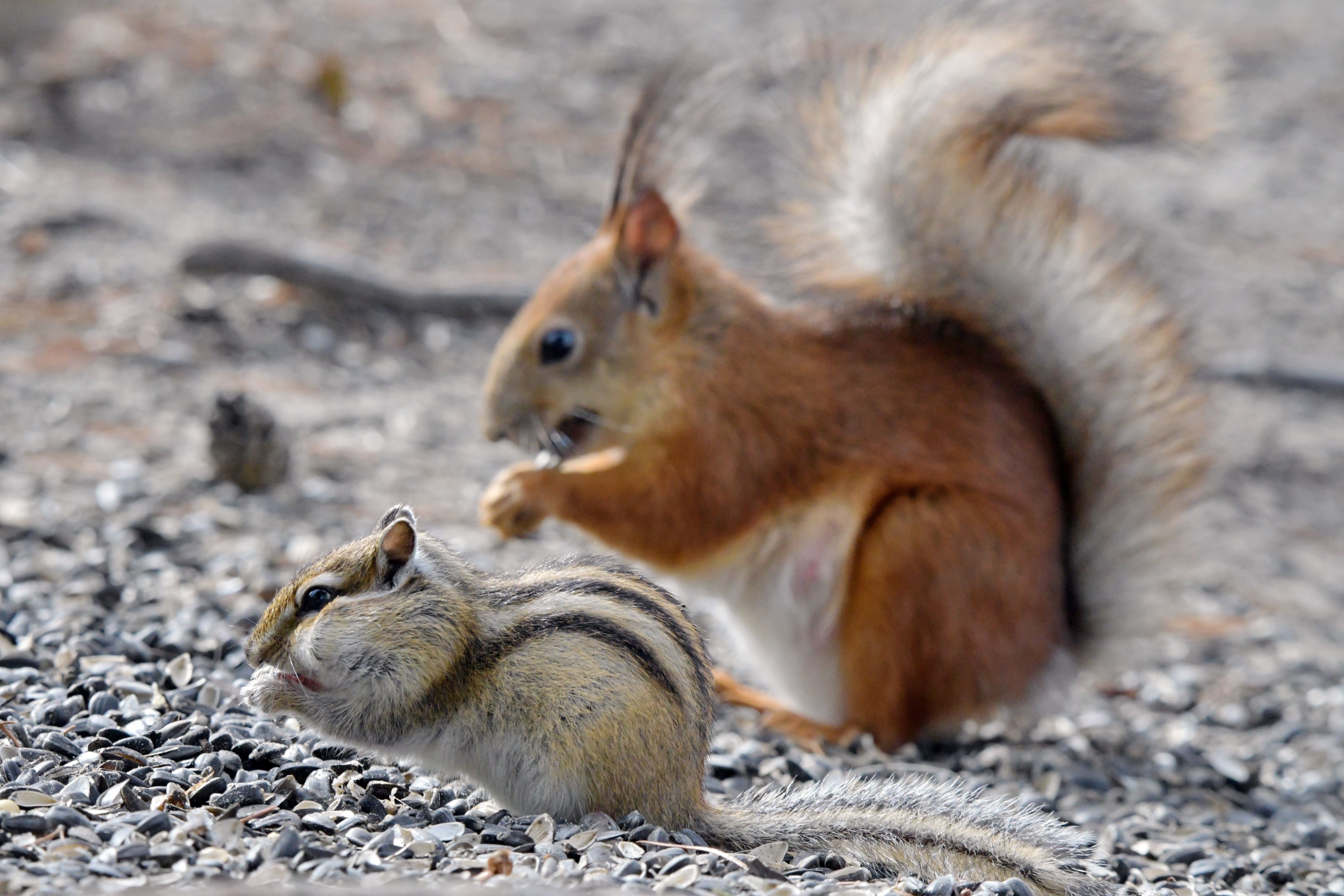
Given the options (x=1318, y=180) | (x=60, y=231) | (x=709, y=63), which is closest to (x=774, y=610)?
(x=709, y=63)

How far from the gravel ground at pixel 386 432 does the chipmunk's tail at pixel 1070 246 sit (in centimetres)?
29

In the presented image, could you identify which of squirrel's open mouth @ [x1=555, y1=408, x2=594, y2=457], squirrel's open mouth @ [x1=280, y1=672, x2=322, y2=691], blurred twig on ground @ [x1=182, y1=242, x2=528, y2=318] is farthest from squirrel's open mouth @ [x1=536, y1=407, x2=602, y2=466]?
blurred twig on ground @ [x1=182, y1=242, x2=528, y2=318]

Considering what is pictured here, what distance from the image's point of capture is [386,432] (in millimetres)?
5438

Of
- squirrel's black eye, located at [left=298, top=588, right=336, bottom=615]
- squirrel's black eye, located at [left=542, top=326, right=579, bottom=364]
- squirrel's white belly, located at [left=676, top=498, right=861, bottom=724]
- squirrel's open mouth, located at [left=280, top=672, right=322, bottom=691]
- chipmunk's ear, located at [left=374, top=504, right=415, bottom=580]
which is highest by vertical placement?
squirrel's black eye, located at [left=542, top=326, right=579, bottom=364]

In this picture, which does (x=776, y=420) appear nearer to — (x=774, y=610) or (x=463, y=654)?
(x=774, y=610)

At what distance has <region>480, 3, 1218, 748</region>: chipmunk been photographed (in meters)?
3.75

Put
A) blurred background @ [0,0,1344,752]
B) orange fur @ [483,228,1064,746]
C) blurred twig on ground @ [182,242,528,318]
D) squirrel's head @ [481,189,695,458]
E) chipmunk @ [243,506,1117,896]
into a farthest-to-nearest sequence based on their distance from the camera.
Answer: blurred twig on ground @ [182,242,528,318], blurred background @ [0,0,1344,752], squirrel's head @ [481,189,695,458], orange fur @ [483,228,1064,746], chipmunk @ [243,506,1117,896]

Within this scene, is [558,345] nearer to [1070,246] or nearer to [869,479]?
[869,479]

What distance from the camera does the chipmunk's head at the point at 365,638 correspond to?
2.47 meters

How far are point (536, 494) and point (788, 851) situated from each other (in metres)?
1.50

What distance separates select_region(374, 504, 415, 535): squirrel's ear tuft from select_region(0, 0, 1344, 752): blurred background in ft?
2.60

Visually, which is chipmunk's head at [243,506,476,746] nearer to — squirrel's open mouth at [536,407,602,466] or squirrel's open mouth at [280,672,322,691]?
squirrel's open mouth at [280,672,322,691]

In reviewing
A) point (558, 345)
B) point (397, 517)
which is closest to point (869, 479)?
point (558, 345)

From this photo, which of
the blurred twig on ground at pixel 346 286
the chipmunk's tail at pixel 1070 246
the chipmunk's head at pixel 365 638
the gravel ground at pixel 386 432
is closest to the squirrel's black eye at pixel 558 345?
the gravel ground at pixel 386 432
